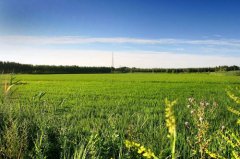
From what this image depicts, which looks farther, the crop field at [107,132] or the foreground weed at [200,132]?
the crop field at [107,132]

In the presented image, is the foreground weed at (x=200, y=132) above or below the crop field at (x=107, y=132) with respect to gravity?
above

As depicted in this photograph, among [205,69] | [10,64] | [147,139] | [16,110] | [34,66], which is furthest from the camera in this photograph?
[205,69]

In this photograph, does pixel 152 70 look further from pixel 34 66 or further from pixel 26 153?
pixel 26 153

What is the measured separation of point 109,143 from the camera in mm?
5379

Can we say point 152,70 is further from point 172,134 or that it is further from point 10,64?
point 172,134

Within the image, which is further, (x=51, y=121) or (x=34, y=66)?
(x=34, y=66)

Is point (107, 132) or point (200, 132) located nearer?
point (200, 132)

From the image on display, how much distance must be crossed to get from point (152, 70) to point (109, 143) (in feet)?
Answer: 291

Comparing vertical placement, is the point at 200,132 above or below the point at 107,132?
above

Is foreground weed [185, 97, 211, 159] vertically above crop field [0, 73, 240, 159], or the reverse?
foreground weed [185, 97, 211, 159]

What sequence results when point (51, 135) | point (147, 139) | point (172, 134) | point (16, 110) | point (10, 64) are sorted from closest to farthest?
point (172, 134), point (147, 139), point (51, 135), point (16, 110), point (10, 64)

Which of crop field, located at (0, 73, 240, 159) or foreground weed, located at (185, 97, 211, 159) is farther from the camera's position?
crop field, located at (0, 73, 240, 159)

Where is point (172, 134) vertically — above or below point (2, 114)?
above

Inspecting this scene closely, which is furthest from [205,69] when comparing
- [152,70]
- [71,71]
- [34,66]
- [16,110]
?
[16,110]
